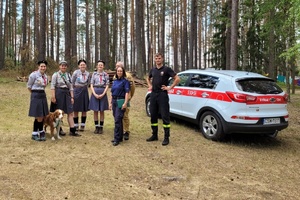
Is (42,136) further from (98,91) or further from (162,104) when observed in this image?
(162,104)

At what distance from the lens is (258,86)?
673cm

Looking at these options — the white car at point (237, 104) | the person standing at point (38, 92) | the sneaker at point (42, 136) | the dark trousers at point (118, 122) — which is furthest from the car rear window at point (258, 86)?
→ the sneaker at point (42, 136)

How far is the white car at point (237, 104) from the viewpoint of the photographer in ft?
21.3

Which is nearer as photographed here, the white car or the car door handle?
the white car

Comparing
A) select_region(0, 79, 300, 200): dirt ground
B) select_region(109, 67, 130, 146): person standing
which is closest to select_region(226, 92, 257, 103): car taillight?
select_region(0, 79, 300, 200): dirt ground

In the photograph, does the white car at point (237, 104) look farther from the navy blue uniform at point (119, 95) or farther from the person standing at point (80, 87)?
the person standing at point (80, 87)

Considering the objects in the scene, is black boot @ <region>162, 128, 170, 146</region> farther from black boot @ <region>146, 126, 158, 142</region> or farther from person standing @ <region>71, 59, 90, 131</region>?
person standing @ <region>71, 59, 90, 131</region>

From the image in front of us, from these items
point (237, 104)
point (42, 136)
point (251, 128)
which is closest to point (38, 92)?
point (42, 136)

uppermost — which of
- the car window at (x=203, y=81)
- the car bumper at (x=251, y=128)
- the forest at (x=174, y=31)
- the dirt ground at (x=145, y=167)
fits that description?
the forest at (x=174, y=31)

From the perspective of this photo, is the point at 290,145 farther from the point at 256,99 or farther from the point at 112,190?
the point at 112,190

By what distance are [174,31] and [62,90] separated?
38471 mm

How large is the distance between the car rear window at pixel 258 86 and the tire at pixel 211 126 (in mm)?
957

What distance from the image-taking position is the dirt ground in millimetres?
4223

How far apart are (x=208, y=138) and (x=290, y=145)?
6.94ft
